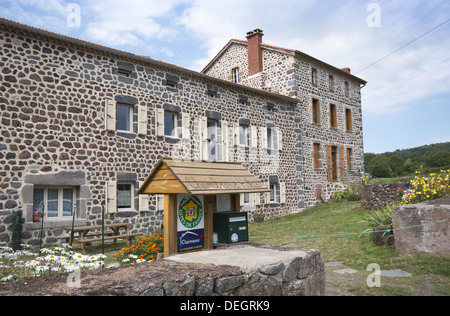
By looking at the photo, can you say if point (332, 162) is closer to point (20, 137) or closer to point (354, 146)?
point (354, 146)

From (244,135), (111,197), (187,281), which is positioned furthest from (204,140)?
(187,281)

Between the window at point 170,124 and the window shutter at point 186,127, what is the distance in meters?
0.26

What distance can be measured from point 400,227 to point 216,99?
943cm

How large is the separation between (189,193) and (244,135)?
11284 millimetres

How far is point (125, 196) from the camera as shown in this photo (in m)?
11.6

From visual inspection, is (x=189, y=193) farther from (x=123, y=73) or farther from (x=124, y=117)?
(x=123, y=73)

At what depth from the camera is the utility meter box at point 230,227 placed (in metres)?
5.45

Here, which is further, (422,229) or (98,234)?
(98,234)

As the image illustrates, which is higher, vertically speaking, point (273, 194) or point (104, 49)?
point (104, 49)

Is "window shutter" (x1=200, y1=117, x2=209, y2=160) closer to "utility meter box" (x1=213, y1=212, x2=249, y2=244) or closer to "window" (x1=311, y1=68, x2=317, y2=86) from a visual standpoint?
"utility meter box" (x1=213, y1=212, x2=249, y2=244)

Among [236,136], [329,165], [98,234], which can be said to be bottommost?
[98,234]

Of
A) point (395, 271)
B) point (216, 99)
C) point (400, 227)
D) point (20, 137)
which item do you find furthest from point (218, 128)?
point (395, 271)

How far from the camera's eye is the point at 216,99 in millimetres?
14703

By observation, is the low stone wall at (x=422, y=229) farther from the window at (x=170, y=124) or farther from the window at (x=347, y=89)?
the window at (x=347, y=89)
